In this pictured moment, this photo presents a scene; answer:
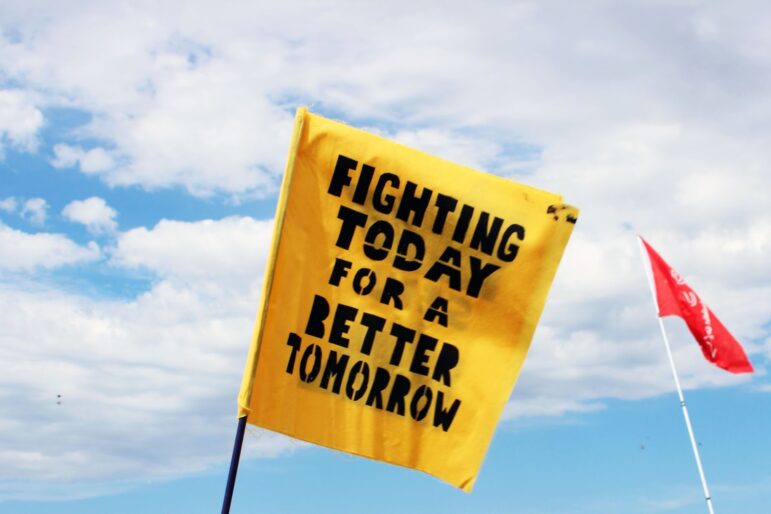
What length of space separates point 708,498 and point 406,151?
27.4 feet

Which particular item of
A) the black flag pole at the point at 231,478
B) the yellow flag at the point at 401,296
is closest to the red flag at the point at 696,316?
the yellow flag at the point at 401,296

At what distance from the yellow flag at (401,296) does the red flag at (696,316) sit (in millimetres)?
7418

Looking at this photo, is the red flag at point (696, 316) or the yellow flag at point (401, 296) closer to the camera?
the yellow flag at point (401, 296)

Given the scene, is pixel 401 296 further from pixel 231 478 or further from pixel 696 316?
pixel 696 316

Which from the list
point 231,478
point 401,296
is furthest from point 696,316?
point 231,478

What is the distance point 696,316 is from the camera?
16.8m

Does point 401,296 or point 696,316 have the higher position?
point 696,316

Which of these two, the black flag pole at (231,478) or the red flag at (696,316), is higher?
the red flag at (696,316)

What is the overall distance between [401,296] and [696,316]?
855 cm

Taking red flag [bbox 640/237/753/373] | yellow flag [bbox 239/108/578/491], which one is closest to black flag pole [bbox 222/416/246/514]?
yellow flag [bbox 239/108/578/491]

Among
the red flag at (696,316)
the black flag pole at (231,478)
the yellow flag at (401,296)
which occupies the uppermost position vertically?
the red flag at (696,316)

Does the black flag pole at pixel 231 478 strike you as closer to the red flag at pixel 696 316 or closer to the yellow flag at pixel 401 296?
the yellow flag at pixel 401 296

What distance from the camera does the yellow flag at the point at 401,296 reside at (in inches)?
390

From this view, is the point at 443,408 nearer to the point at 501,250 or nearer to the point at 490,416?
the point at 490,416
